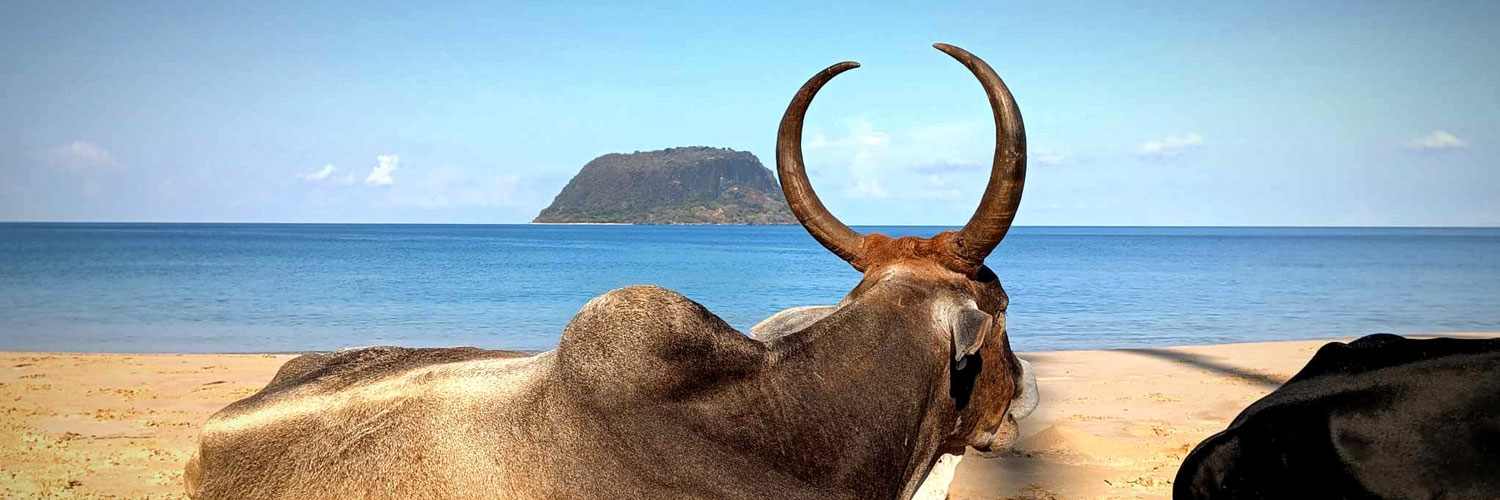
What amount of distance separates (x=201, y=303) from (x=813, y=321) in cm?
2968

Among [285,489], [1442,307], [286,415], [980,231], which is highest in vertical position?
[980,231]

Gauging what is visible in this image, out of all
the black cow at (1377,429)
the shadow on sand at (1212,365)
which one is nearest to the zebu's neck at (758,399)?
the black cow at (1377,429)

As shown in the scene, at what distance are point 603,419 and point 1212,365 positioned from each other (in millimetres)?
12739

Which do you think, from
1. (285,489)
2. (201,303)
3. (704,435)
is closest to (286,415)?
(285,489)

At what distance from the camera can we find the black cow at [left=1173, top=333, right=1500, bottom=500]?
7.00 feet

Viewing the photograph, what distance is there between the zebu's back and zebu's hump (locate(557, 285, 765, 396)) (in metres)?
0.16

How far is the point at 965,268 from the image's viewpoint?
3.85 metres

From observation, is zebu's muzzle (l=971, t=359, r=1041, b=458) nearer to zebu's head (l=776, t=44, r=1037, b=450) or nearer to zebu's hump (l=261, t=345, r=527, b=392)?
zebu's head (l=776, t=44, r=1037, b=450)

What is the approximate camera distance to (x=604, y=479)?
2.83 m

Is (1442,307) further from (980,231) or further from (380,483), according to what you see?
(380,483)

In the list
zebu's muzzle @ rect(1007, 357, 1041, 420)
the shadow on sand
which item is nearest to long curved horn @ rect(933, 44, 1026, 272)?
zebu's muzzle @ rect(1007, 357, 1041, 420)

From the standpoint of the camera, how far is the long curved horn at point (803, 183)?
410 cm

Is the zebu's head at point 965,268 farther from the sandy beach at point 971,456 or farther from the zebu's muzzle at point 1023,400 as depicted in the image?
the sandy beach at point 971,456

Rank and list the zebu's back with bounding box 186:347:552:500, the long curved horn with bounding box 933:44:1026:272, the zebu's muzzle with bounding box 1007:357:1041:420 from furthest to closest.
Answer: the zebu's muzzle with bounding box 1007:357:1041:420 < the long curved horn with bounding box 933:44:1026:272 < the zebu's back with bounding box 186:347:552:500
